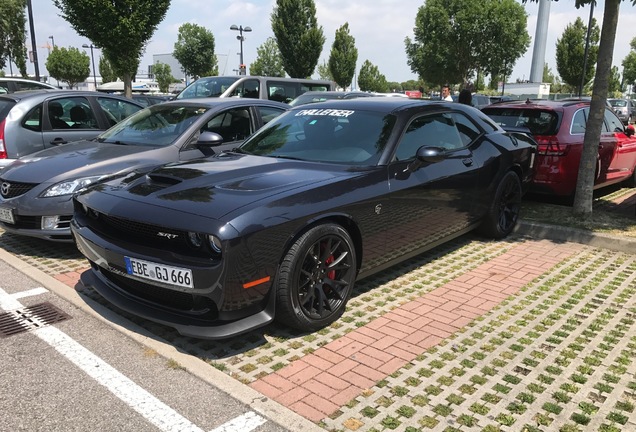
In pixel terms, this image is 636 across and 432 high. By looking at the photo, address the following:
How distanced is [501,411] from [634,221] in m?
5.00

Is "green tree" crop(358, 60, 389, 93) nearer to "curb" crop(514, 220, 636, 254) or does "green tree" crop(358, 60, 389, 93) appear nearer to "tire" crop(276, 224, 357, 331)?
"curb" crop(514, 220, 636, 254)

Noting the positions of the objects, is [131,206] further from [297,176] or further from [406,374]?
[406,374]

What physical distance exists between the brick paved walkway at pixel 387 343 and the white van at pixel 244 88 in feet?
26.6

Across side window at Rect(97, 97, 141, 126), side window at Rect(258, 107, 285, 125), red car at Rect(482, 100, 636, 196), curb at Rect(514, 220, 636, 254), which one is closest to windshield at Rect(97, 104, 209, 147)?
side window at Rect(258, 107, 285, 125)

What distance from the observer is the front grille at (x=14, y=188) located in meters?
5.07

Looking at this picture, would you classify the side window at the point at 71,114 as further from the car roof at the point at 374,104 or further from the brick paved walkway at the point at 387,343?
the brick paved walkway at the point at 387,343

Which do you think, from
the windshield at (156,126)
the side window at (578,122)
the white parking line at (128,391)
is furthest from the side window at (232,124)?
the side window at (578,122)

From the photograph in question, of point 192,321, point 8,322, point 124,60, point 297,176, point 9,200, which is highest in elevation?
point 124,60

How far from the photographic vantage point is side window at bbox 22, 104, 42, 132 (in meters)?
6.62

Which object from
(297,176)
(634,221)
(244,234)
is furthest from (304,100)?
(244,234)

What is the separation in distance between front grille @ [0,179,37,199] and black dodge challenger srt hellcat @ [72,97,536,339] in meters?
1.47

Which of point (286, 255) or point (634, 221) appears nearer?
point (286, 255)

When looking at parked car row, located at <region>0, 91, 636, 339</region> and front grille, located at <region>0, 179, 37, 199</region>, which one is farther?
front grille, located at <region>0, 179, 37, 199</region>

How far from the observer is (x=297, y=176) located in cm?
374
